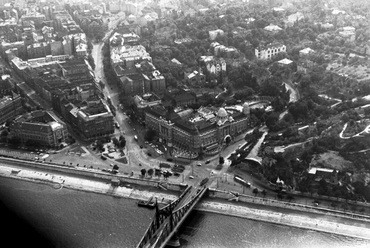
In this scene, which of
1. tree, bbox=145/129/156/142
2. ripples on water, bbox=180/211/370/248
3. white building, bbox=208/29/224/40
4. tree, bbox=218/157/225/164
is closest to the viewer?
ripples on water, bbox=180/211/370/248

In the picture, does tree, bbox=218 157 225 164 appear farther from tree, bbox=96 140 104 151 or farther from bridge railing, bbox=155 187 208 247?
tree, bbox=96 140 104 151

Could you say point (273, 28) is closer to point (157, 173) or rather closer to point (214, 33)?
point (214, 33)

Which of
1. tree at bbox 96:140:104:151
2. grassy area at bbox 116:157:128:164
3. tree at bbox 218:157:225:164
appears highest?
tree at bbox 218:157:225:164

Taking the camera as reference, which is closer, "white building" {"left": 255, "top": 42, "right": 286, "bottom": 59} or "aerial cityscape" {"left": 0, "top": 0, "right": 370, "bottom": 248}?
"aerial cityscape" {"left": 0, "top": 0, "right": 370, "bottom": 248}

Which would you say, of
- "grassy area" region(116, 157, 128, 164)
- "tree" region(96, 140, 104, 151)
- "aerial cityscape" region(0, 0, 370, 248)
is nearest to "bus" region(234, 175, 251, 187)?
"aerial cityscape" region(0, 0, 370, 248)

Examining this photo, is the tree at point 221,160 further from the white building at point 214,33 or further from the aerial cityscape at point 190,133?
the white building at point 214,33

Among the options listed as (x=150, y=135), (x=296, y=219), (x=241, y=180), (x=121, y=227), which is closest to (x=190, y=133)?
(x=150, y=135)
